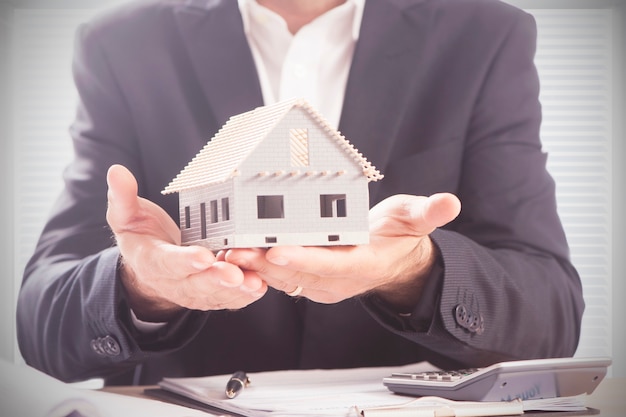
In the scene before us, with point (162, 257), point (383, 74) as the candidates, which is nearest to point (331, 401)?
point (162, 257)

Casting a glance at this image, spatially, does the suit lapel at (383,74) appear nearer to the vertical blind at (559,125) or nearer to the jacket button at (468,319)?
the jacket button at (468,319)

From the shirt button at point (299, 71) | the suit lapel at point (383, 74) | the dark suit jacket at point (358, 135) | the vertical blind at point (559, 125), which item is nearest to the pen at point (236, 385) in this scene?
the dark suit jacket at point (358, 135)

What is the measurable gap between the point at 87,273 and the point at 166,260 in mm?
497

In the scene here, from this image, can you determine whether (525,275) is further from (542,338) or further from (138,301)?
(138,301)

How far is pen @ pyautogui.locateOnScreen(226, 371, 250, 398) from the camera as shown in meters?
1.21

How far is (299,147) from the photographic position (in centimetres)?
114

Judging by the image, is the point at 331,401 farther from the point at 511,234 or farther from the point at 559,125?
the point at 559,125

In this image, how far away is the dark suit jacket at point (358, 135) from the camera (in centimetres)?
192

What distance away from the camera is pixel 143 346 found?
142 cm

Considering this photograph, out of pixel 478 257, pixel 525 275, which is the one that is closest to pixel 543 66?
pixel 525 275

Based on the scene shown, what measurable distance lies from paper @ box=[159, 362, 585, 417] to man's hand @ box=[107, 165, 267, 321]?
0.49ft

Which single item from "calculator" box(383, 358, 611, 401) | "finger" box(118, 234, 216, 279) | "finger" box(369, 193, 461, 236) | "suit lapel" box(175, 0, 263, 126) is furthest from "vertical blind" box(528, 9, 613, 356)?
"finger" box(118, 234, 216, 279)

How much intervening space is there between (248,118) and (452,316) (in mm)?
518

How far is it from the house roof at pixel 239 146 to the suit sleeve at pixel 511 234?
1.27ft
